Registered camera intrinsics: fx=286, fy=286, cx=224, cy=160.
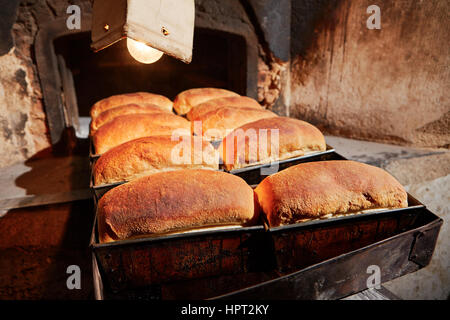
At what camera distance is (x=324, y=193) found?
3.93ft

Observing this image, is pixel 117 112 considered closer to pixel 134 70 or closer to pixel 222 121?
pixel 222 121

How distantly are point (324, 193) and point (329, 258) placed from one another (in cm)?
26

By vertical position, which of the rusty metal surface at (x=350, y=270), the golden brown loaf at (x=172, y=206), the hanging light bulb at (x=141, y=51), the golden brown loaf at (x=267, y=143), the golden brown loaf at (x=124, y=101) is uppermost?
the hanging light bulb at (x=141, y=51)

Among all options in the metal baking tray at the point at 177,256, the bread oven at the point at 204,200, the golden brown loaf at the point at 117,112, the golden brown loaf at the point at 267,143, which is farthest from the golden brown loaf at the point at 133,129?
the metal baking tray at the point at 177,256

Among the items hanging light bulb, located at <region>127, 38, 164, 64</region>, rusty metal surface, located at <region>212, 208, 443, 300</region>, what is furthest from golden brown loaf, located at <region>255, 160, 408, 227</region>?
hanging light bulb, located at <region>127, 38, 164, 64</region>

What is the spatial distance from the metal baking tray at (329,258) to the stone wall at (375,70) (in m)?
1.84

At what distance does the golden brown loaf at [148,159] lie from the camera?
1479 mm

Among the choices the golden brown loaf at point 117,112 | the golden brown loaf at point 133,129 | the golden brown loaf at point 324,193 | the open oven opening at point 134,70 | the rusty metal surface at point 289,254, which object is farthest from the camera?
the open oven opening at point 134,70

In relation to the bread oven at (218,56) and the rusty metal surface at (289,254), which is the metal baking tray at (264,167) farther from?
the bread oven at (218,56)

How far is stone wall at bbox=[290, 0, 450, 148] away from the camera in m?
2.43

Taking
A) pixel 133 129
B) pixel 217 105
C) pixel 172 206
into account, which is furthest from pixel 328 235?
Result: pixel 217 105

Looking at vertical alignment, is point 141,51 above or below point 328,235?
above

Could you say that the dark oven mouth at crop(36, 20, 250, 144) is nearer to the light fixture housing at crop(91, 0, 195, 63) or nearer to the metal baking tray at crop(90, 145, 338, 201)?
the metal baking tray at crop(90, 145, 338, 201)

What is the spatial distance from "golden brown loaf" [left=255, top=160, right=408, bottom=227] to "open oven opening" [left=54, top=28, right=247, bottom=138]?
2.08 meters
